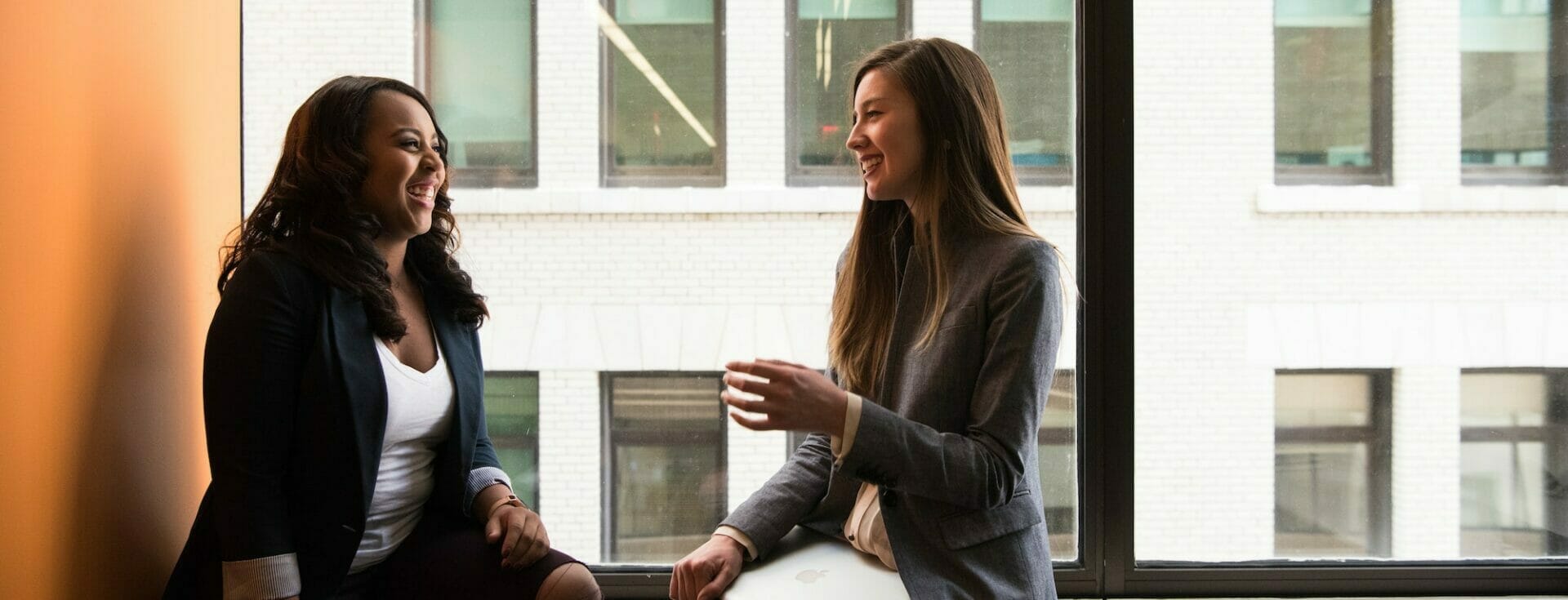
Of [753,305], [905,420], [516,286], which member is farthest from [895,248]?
[516,286]

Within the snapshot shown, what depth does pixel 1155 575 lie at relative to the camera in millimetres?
2463

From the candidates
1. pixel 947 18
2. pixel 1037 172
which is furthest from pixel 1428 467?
pixel 947 18

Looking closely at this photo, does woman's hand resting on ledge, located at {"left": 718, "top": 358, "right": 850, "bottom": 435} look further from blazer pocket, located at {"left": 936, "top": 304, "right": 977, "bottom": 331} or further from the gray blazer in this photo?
blazer pocket, located at {"left": 936, "top": 304, "right": 977, "bottom": 331}

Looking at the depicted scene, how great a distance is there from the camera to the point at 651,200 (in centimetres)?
246

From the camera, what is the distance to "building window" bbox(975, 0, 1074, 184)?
2430mm

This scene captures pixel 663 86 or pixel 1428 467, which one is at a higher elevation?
pixel 663 86

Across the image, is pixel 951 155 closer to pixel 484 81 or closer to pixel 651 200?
pixel 651 200

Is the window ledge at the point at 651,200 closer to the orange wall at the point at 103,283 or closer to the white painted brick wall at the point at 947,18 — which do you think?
the white painted brick wall at the point at 947,18

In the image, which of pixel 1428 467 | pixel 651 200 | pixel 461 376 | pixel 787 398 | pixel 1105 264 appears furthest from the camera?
pixel 1428 467

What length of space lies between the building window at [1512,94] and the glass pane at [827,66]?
1.45m

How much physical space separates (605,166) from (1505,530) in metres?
2.48

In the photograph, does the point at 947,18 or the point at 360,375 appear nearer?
the point at 360,375

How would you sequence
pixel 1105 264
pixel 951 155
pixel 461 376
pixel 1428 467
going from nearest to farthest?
pixel 951 155 → pixel 461 376 → pixel 1105 264 → pixel 1428 467

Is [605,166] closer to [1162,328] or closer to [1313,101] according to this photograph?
[1162,328]
